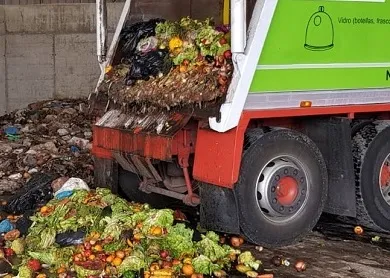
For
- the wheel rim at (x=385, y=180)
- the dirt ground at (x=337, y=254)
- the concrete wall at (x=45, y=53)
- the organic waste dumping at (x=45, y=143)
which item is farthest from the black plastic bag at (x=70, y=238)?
the concrete wall at (x=45, y=53)

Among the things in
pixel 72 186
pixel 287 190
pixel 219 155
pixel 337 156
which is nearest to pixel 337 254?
pixel 287 190

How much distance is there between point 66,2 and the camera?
13203mm

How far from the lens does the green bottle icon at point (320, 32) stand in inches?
233

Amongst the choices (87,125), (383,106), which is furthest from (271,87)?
(87,125)

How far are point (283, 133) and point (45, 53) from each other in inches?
325

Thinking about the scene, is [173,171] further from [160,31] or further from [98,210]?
[160,31]

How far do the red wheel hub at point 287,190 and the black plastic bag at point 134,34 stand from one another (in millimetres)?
2034

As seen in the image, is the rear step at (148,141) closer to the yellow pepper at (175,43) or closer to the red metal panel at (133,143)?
the red metal panel at (133,143)

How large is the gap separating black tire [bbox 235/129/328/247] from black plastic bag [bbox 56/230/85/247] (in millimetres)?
1365

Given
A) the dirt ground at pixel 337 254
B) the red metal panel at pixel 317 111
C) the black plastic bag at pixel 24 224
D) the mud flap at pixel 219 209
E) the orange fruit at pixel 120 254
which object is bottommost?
the dirt ground at pixel 337 254

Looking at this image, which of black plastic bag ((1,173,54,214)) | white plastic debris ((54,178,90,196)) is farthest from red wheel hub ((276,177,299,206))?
black plastic bag ((1,173,54,214))

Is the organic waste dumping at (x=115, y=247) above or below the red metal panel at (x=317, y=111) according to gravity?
below

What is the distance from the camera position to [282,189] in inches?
240

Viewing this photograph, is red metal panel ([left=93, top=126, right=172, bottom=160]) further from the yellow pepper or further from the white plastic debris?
the yellow pepper
